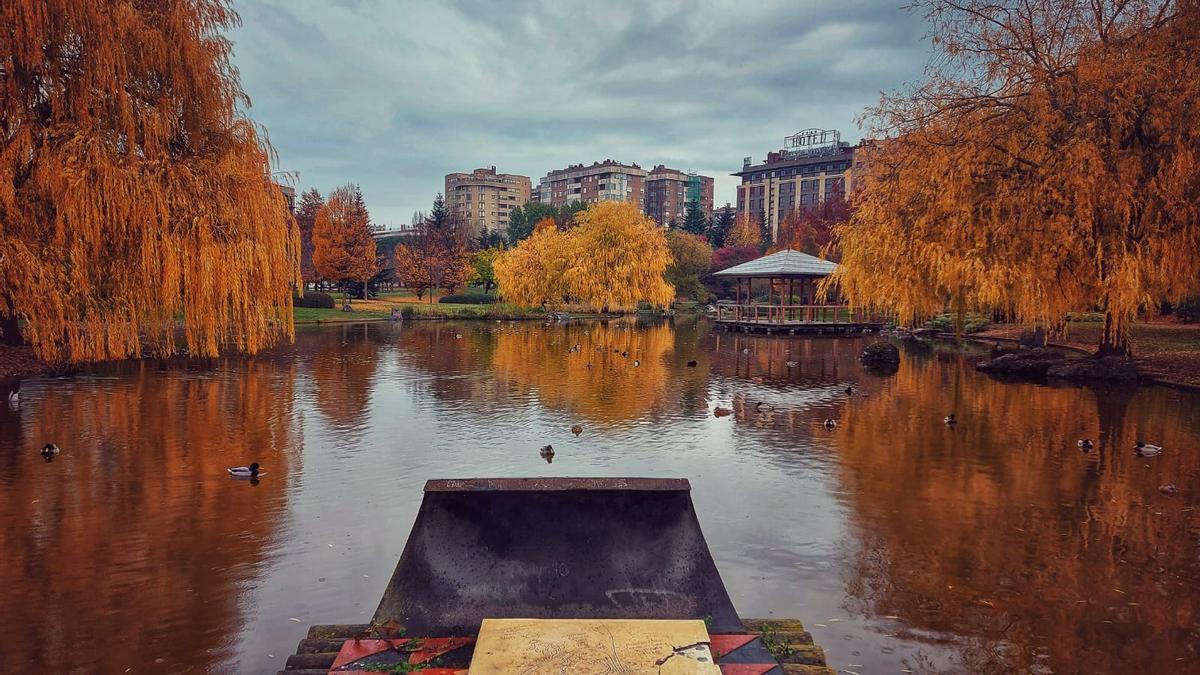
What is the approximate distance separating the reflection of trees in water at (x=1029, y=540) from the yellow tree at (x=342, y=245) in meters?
48.8

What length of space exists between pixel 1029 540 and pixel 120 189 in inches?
620

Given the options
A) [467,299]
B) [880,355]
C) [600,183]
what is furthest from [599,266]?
[600,183]

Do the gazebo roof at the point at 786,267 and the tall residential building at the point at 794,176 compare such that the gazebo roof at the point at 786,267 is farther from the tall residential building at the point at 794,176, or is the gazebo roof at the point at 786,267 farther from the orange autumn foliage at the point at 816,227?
the tall residential building at the point at 794,176

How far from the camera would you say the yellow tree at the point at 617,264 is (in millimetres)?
51281

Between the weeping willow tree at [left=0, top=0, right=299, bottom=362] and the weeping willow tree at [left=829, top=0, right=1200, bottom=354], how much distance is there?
1700 centimetres

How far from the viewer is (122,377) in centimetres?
1923

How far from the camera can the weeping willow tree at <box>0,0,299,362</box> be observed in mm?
13727

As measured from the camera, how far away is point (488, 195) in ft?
526

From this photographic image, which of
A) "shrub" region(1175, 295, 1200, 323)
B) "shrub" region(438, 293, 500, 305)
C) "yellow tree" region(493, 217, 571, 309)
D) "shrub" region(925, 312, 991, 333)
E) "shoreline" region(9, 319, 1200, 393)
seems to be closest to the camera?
"shoreline" region(9, 319, 1200, 393)

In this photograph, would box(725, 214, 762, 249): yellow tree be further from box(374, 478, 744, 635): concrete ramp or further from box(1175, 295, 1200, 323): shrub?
box(374, 478, 744, 635): concrete ramp

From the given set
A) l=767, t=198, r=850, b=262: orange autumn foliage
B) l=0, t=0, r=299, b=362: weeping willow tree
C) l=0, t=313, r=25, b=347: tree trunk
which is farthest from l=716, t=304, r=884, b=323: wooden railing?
l=0, t=313, r=25, b=347: tree trunk

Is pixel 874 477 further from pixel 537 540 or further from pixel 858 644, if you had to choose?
pixel 537 540

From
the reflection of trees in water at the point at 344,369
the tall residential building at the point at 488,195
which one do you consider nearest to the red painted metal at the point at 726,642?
the reflection of trees in water at the point at 344,369

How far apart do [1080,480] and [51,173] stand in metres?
17.7
